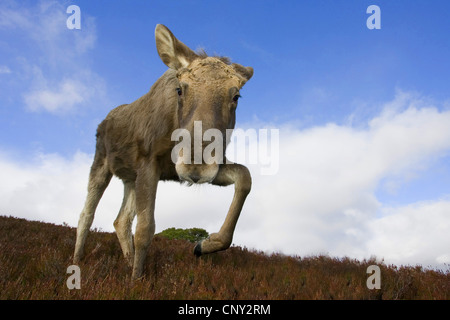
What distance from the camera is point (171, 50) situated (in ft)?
16.9

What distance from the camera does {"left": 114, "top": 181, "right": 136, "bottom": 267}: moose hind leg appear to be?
23.4 feet

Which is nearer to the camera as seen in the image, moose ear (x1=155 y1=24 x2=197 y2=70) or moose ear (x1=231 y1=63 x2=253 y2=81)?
moose ear (x1=155 y1=24 x2=197 y2=70)

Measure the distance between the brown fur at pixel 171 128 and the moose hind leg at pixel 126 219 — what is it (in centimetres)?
3

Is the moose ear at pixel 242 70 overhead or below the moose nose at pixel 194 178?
overhead

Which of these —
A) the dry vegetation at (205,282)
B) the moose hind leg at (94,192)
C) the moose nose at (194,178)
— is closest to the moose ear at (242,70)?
the moose nose at (194,178)

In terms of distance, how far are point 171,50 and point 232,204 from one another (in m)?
2.30

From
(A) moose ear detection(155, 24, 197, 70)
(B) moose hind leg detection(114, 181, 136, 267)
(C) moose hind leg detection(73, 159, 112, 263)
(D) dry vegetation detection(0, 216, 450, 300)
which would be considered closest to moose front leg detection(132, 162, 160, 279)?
(D) dry vegetation detection(0, 216, 450, 300)

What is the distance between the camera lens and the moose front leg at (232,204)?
15.8 ft

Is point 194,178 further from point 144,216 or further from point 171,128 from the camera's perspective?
point 144,216

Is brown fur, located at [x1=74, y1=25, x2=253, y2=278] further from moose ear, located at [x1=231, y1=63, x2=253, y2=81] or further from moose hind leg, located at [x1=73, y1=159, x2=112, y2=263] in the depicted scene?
moose hind leg, located at [x1=73, y1=159, x2=112, y2=263]

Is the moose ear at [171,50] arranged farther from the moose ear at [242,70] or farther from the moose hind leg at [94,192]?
the moose hind leg at [94,192]

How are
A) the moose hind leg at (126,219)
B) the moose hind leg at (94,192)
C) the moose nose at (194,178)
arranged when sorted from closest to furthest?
1. the moose nose at (194,178)
2. the moose hind leg at (126,219)
3. the moose hind leg at (94,192)

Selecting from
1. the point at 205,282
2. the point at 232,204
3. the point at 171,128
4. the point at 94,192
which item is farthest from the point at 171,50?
the point at 94,192
